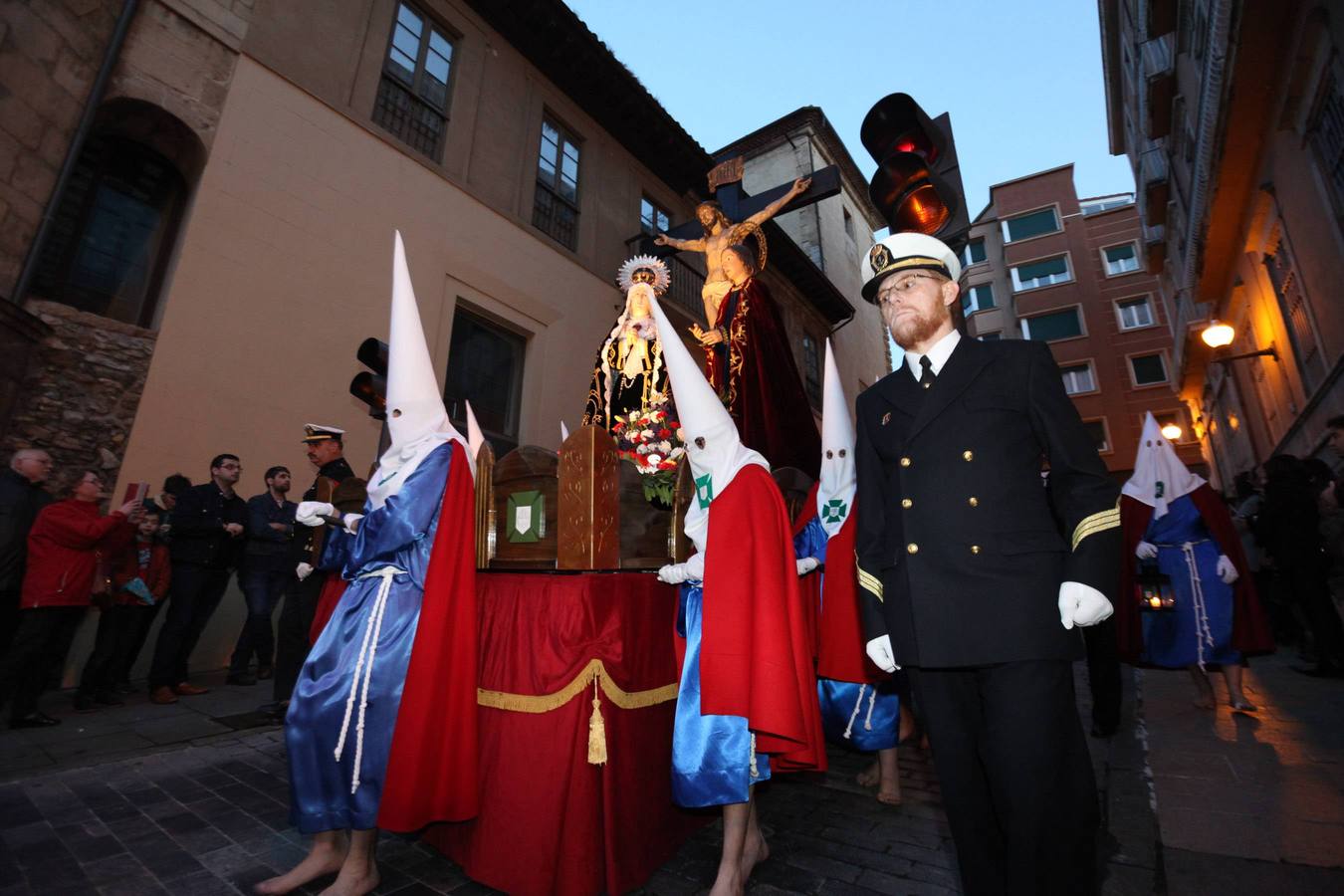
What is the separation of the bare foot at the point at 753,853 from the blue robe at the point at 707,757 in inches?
10.9

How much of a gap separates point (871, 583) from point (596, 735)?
1.33m

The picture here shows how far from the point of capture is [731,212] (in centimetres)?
624

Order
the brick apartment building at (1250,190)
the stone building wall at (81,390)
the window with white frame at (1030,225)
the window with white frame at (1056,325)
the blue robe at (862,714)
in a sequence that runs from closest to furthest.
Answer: the blue robe at (862,714) → the stone building wall at (81,390) → the brick apartment building at (1250,190) → the window with white frame at (1056,325) → the window with white frame at (1030,225)

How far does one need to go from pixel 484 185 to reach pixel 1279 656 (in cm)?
1333

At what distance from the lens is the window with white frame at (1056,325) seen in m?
28.7

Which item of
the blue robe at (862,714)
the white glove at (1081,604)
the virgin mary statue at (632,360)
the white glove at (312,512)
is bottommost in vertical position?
the blue robe at (862,714)

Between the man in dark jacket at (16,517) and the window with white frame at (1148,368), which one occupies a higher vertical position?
the window with white frame at (1148,368)

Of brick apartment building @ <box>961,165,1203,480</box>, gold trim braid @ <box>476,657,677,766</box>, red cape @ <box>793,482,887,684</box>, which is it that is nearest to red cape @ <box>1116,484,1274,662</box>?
red cape @ <box>793,482,887,684</box>

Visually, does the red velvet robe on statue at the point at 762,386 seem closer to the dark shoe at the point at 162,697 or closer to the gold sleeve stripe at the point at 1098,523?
the gold sleeve stripe at the point at 1098,523

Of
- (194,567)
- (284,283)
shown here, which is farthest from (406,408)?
(284,283)

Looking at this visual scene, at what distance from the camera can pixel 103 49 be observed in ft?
21.0

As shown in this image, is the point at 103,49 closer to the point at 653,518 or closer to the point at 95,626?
the point at 95,626

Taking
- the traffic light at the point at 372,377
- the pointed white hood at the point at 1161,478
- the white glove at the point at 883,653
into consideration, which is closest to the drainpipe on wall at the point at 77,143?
the traffic light at the point at 372,377

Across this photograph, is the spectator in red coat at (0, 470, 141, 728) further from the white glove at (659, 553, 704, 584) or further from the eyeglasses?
the eyeglasses
